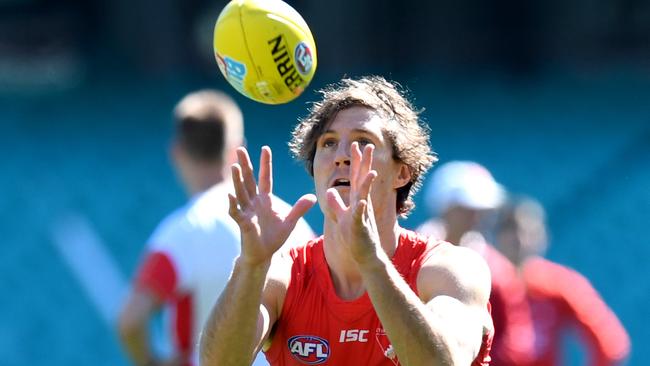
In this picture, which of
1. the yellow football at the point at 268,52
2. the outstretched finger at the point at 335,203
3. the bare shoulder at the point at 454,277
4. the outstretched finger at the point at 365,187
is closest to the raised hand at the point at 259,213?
the outstretched finger at the point at 335,203

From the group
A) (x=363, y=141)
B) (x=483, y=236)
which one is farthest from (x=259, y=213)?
(x=483, y=236)

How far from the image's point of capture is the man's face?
374 centimetres

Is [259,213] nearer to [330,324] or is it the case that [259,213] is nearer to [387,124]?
[330,324]

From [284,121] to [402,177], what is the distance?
9.78 meters

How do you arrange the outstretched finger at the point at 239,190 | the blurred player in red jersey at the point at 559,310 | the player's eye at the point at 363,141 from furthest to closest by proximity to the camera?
1. the blurred player in red jersey at the point at 559,310
2. the player's eye at the point at 363,141
3. the outstretched finger at the point at 239,190

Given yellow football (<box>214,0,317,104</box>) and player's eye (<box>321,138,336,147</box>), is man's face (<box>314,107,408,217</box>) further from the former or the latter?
yellow football (<box>214,0,317,104</box>)

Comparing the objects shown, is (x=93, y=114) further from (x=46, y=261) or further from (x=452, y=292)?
(x=452, y=292)

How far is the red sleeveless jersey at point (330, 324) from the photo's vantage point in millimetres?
3730

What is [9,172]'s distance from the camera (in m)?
12.7

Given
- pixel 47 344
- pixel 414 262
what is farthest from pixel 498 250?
pixel 47 344

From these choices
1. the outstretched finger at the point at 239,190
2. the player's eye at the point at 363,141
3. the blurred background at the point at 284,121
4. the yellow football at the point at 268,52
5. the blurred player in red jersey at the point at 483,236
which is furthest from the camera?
the blurred background at the point at 284,121

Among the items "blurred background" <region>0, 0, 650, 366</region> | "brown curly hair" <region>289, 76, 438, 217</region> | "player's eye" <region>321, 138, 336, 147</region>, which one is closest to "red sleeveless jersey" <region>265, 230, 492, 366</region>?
"brown curly hair" <region>289, 76, 438, 217</region>

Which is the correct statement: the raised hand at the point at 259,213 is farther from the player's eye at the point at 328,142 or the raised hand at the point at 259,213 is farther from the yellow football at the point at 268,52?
the yellow football at the point at 268,52

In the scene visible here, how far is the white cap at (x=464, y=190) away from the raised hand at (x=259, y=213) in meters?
3.07
